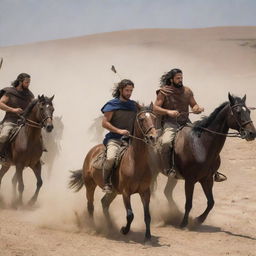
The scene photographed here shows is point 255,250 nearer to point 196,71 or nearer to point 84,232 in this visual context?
point 84,232

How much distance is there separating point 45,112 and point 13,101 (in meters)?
1.60

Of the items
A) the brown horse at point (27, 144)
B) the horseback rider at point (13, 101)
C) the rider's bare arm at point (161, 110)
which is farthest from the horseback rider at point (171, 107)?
Answer: the horseback rider at point (13, 101)

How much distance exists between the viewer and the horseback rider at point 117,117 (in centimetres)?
965

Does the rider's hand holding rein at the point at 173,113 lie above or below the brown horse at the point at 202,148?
above

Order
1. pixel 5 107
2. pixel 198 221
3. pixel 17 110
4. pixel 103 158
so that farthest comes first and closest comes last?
pixel 5 107 → pixel 17 110 → pixel 198 221 → pixel 103 158

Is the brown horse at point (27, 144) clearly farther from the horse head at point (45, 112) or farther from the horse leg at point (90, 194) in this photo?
the horse leg at point (90, 194)

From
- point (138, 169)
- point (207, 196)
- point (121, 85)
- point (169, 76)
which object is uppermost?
point (169, 76)

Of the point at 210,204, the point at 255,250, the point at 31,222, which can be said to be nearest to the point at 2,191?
the point at 31,222

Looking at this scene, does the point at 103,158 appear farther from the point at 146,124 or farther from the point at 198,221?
the point at 198,221

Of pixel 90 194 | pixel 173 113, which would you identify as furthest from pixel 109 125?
pixel 90 194

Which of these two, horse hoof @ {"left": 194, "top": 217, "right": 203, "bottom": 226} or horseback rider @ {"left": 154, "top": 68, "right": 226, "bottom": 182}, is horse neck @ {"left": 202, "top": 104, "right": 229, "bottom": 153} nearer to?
horseback rider @ {"left": 154, "top": 68, "right": 226, "bottom": 182}

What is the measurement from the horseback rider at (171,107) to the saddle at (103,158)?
150 cm

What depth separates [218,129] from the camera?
10656mm

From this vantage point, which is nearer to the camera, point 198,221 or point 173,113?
point 173,113
